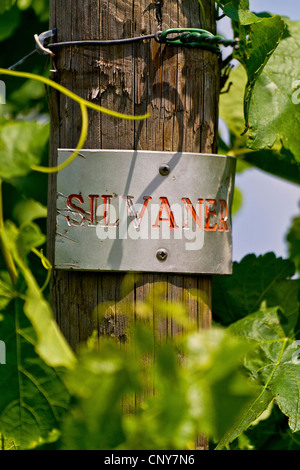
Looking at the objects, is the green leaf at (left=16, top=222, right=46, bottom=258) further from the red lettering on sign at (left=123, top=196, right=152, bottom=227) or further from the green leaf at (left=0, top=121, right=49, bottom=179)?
the red lettering on sign at (left=123, top=196, right=152, bottom=227)

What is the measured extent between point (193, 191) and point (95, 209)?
209 millimetres

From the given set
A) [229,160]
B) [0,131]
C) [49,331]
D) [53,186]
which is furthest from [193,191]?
[49,331]

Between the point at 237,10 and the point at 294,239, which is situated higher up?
the point at 237,10

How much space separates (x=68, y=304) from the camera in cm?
125

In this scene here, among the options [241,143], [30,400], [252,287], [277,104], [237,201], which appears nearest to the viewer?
[30,400]

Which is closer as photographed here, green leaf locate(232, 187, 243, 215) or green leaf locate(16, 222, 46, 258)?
green leaf locate(16, 222, 46, 258)

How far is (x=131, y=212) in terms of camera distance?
119 centimetres

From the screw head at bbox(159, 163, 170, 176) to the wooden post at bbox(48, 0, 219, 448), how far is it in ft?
0.15

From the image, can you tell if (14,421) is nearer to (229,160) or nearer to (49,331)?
(49,331)

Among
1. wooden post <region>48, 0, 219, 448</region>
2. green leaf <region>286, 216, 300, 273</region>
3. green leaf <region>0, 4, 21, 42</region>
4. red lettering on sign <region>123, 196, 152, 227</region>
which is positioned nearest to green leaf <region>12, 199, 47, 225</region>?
green leaf <region>0, 4, 21, 42</region>

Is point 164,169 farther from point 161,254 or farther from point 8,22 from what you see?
point 8,22

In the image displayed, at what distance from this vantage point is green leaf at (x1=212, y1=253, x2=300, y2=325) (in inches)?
69.6

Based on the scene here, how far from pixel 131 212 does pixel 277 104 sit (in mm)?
515

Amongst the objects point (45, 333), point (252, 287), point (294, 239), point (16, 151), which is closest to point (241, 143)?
point (252, 287)
